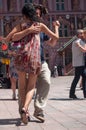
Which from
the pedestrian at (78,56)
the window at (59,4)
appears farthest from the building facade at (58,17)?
the pedestrian at (78,56)

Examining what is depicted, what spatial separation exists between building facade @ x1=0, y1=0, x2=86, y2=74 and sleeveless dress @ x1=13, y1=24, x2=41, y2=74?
1871 inches

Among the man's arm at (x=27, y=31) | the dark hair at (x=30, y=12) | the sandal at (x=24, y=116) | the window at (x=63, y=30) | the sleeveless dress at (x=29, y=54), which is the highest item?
the dark hair at (x=30, y=12)

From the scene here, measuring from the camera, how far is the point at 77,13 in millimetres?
56500

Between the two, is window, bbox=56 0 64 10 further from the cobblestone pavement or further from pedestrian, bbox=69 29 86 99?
the cobblestone pavement

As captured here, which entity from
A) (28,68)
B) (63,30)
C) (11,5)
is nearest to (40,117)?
(28,68)

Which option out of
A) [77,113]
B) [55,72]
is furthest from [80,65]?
[55,72]

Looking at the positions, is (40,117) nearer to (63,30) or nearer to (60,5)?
(63,30)

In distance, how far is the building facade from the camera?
5525 cm

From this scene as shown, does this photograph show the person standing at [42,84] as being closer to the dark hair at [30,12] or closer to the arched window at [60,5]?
the dark hair at [30,12]

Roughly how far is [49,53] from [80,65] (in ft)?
145

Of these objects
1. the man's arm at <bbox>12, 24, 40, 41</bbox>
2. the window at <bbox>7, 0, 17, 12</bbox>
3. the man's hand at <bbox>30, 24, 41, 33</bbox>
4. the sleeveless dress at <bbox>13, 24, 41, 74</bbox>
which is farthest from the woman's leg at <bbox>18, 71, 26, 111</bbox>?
the window at <bbox>7, 0, 17, 12</bbox>

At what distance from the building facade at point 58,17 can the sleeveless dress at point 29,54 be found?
4753cm

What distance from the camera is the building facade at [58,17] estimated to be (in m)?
55.2

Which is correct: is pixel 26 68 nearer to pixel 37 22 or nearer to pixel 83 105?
pixel 37 22
